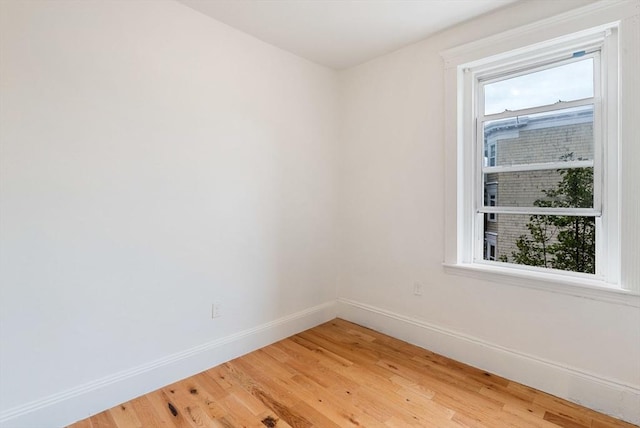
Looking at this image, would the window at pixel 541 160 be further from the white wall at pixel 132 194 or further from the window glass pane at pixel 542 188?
the white wall at pixel 132 194

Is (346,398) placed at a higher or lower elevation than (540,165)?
lower

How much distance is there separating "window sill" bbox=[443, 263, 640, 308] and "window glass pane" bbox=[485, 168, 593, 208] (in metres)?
0.48

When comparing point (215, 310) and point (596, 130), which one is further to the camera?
point (215, 310)

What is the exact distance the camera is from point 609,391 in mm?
1842

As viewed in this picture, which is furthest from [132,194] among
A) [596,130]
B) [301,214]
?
[596,130]

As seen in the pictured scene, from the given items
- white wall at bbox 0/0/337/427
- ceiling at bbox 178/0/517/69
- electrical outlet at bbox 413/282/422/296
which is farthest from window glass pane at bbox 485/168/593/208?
white wall at bbox 0/0/337/427

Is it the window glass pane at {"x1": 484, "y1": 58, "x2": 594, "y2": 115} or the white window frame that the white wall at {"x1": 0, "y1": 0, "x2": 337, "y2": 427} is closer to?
the white window frame

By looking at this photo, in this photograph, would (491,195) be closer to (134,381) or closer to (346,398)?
(346,398)

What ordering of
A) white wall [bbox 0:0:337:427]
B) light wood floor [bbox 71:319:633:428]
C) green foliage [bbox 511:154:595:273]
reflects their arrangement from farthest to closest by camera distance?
green foliage [bbox 511:154:595:273] → light wood floor [bbox 71:319:633:428] → white wall [bbox 0:0:337:427]

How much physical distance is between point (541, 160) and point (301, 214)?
1926 mm

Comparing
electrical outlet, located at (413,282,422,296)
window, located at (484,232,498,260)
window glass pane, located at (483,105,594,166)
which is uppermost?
window glass pane, located at (483,105,594,166)

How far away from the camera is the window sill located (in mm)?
1821

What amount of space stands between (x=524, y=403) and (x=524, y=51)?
227 centimetres

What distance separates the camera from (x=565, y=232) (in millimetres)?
2129
